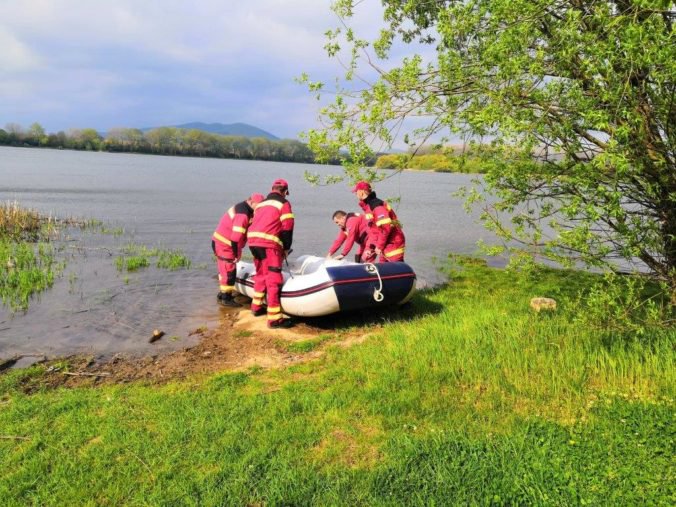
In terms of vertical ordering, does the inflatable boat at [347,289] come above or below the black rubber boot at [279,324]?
above

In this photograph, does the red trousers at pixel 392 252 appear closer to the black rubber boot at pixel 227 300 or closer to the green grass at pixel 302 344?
the green grass at pixel 302 344

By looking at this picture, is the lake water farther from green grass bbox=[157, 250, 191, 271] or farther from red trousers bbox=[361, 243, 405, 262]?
red trousers bbox=[361, 243, 405, 262]

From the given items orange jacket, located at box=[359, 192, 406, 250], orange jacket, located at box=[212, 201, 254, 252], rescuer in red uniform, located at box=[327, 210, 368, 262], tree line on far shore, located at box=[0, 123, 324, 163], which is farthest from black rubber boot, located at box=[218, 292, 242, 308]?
tree line on far shore, located at box=[0, 123, 324, 163]

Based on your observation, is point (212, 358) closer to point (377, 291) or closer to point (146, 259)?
point (377, 291)

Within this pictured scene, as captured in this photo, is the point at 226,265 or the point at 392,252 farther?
the point at 226,265

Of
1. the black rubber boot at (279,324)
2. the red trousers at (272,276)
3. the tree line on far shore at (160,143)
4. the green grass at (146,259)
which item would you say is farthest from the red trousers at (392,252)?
the tree line on far shore at (160,143)

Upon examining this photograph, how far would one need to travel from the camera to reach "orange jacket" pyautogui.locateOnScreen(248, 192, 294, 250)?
7352 mm

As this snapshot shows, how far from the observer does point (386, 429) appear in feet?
13.3

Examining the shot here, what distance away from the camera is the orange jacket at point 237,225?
8719 mm

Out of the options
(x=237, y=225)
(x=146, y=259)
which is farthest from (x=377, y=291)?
(x=146, y=259)

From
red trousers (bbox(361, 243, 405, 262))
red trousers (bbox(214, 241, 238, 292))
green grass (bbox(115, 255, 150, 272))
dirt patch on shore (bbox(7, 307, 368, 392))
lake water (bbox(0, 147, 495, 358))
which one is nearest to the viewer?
dirt patch on shore (bbox(7, 307, 368, 392))

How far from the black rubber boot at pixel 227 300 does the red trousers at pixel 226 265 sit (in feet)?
0.36

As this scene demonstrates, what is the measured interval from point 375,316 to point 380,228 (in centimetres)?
161

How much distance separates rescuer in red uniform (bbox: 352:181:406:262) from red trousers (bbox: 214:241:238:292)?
8.63 ft
